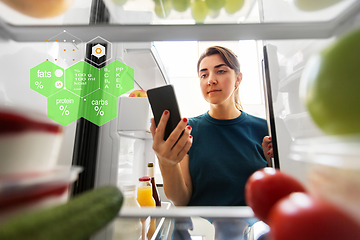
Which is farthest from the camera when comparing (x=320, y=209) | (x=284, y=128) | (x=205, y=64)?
(x=205, y=64)

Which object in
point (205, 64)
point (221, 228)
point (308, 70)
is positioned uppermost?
point (205, 64)

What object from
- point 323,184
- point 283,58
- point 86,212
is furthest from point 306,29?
point 86,212

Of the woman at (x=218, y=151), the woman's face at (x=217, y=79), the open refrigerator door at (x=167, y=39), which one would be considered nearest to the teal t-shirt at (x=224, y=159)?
the woman at (x=218, y=151)

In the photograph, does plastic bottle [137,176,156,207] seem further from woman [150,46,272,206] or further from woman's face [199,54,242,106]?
woman's face [199,54,242,106]

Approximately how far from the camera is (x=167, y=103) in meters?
0.48

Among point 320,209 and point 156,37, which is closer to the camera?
point 320,209

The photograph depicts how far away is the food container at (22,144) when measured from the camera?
7.1 inches

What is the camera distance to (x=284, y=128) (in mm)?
358

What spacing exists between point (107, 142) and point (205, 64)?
0.50 metres

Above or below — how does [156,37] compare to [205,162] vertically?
above

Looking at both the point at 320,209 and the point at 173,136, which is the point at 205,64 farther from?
the point at 320,209

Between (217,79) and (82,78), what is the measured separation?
1.56 feet
